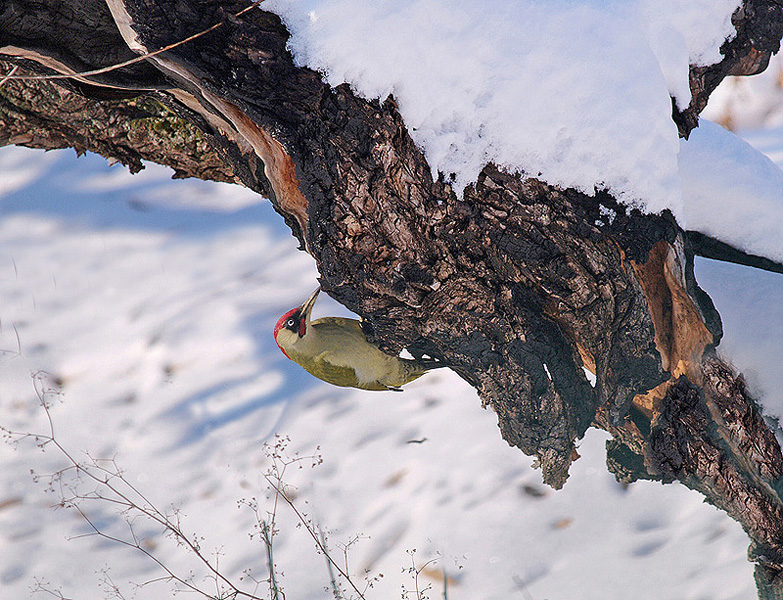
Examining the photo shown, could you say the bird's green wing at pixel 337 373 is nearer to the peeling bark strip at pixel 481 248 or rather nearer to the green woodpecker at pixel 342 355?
the green woodpecker at pixel 342 355

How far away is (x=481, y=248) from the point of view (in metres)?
1.30

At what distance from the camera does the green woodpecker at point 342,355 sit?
187cm

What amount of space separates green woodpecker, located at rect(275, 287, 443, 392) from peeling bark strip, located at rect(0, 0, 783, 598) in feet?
0.62

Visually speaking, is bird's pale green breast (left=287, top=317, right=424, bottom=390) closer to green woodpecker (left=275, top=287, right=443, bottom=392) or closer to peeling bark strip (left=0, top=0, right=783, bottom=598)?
green woodpecker (left=275, top=287, right=443, bottom=392)

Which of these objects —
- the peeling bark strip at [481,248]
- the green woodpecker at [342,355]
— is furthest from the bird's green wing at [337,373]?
the peeling bark strip at [481,248]

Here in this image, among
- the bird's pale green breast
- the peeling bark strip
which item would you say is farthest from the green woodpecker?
the peeling bark strip

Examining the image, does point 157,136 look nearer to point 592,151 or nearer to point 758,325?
point 592,151

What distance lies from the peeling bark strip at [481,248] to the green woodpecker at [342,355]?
188 millimetres

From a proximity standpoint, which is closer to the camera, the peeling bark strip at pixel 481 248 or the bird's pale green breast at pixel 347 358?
the peeling bark strip at pixel 481 248

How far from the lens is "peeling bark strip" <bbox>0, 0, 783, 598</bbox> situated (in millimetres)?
1147

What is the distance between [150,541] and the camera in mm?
2898

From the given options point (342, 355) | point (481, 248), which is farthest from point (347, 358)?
point (481, 248)

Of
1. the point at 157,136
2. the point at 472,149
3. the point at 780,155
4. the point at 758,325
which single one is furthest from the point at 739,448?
the point at 780,155

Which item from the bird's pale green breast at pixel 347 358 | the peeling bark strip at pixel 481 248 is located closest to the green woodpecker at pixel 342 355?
the bird's pale green breast at pixel 347 358
